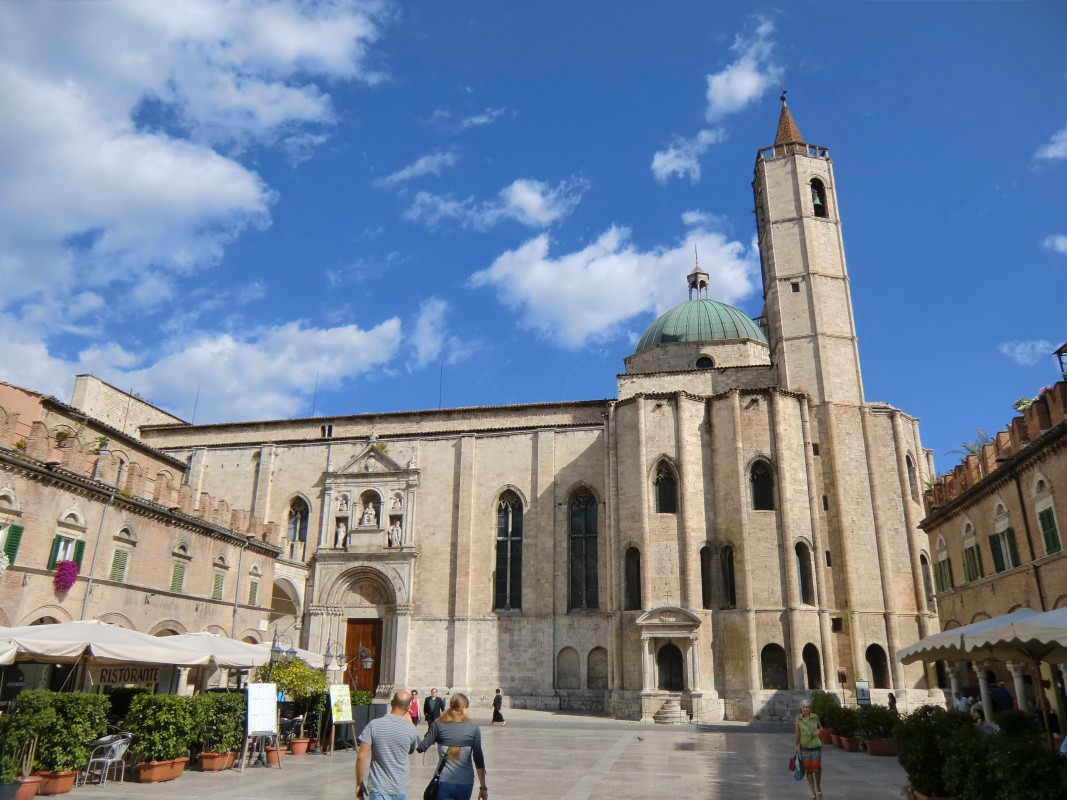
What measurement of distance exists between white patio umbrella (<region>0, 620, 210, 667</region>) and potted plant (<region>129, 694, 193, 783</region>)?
3.33 ft

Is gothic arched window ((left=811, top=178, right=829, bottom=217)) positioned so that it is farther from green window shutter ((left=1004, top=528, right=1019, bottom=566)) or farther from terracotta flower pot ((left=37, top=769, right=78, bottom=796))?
terracotta flower pot ((left=37, top=769, right=78, bottom=796))

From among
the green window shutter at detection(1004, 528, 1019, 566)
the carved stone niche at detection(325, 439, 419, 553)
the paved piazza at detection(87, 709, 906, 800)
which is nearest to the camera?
the paved piazza at detection(87, 709, 906, 800)

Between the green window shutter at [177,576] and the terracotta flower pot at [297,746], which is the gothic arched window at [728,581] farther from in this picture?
the green window shutter at [177,576]

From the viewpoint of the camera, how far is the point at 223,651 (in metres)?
17.4

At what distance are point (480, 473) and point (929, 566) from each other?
21.0 meters

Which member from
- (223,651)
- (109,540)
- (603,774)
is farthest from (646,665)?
(109,540)

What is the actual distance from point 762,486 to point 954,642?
Result: 2012 centimetres

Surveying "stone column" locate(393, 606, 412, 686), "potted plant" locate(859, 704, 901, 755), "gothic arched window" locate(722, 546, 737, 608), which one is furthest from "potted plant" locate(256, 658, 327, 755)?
"gothic arched window" locate(722, 546, 737, 608)

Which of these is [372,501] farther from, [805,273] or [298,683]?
[805,273]

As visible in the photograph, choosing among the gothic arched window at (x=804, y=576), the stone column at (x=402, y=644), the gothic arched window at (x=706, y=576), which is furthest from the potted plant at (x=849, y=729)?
the stone column at (x=402, y=644)

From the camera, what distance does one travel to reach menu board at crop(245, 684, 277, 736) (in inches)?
597

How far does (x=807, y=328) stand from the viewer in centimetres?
3709

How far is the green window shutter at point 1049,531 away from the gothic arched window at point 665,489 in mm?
16692

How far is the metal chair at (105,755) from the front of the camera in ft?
41.7
